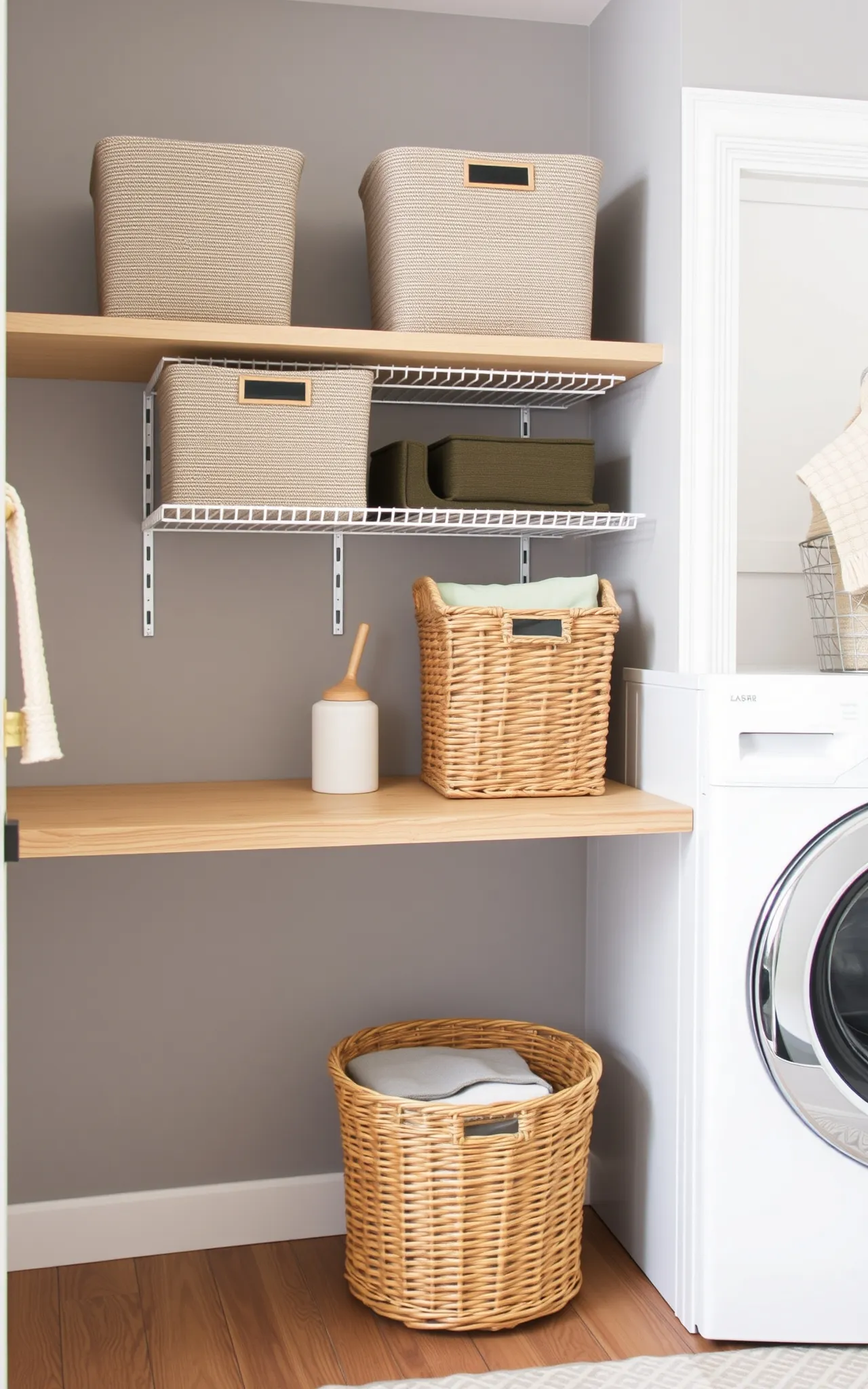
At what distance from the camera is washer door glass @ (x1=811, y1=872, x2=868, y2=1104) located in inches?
74.7

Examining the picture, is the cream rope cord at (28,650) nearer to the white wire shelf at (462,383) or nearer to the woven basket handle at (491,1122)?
the white wire shelf at (462,383)

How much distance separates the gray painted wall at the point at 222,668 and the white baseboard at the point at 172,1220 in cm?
3

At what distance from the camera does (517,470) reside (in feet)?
6.90

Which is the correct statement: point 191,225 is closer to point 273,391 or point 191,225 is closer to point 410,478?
point 273,391

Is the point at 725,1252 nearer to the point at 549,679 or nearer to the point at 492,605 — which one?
the point at 549,679

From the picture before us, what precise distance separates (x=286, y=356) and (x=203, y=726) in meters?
0.66

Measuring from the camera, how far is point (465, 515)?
2.12m

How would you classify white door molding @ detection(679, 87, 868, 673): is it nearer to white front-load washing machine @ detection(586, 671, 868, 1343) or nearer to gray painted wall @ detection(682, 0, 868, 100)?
gray painted wall @ detection(682, 0, 868, 100)

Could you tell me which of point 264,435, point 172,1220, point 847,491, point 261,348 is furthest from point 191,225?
point 172,1220

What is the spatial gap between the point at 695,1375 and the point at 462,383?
1.58m

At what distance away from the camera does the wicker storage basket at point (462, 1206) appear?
195cm

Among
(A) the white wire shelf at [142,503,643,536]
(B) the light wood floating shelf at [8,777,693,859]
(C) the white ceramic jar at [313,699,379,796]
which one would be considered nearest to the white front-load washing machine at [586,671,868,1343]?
(B) the light wood floating shelf at [8,777,693,859]

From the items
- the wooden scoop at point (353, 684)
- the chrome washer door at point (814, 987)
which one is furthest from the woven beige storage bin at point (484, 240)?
the chrome washer door at point (814, 987)

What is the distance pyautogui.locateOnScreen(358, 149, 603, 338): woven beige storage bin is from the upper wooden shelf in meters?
0.05
